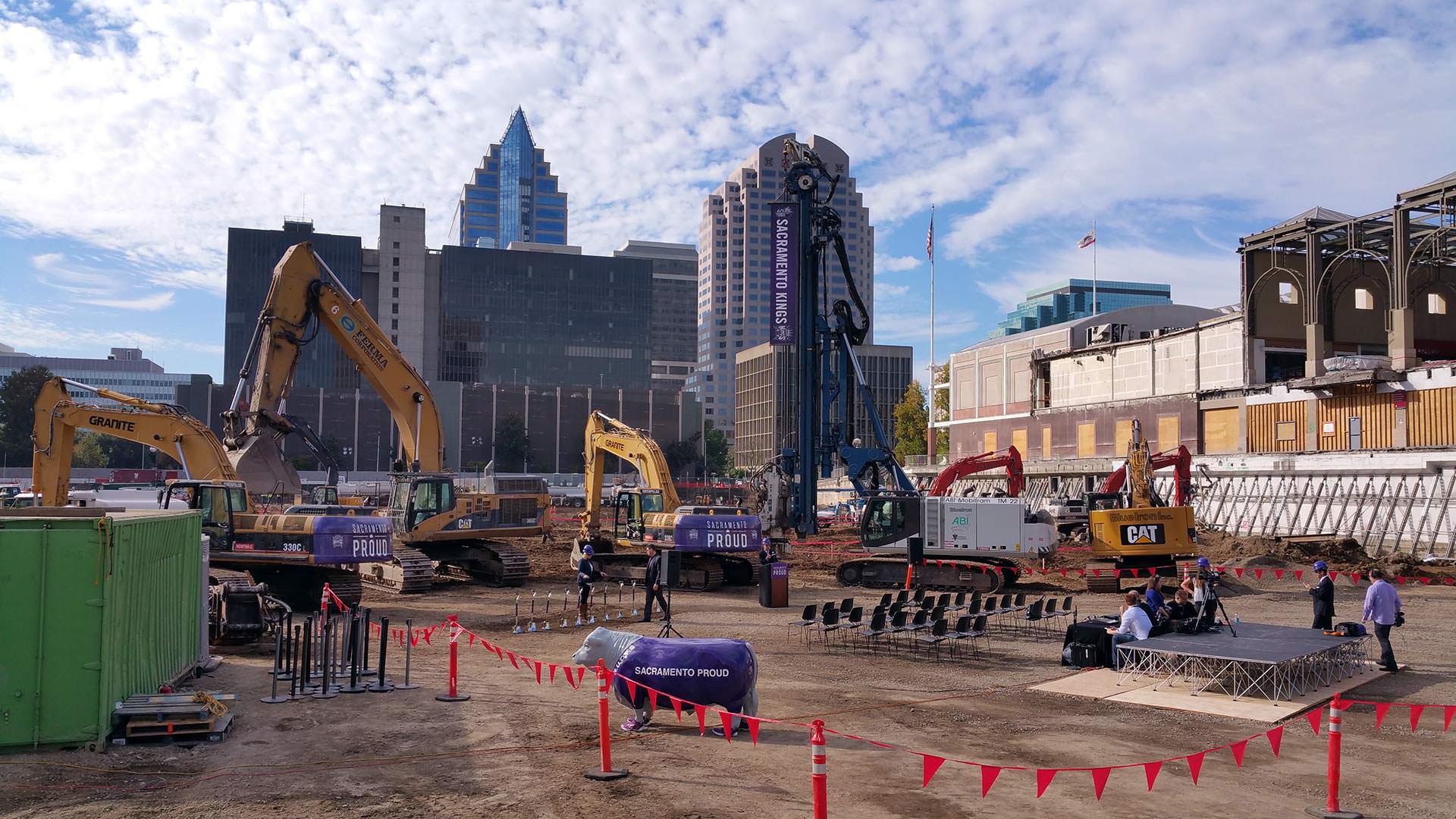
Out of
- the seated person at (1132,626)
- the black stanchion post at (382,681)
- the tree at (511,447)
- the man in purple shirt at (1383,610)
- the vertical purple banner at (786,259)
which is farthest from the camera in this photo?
the tree at (511,447)

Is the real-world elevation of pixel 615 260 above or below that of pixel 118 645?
above

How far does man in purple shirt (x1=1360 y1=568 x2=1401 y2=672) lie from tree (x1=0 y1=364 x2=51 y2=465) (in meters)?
106

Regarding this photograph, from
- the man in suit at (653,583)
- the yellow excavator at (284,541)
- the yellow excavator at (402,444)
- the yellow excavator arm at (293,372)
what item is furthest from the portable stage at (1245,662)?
the yellow excavator arm at (293,372)

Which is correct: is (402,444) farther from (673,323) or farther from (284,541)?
(673,323)

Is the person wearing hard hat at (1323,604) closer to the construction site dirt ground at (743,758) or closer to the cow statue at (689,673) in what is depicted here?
the construction site dirt ground at (743,758)

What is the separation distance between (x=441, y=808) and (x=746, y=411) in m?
129

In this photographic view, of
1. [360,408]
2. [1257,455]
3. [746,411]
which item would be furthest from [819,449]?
[746,411]

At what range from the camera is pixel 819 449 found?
3812 cm

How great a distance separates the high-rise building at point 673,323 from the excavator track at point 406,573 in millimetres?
146877

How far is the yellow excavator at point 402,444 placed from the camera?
26.1 m

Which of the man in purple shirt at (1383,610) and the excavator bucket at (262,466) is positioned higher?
the excavator bucket at (262,466)

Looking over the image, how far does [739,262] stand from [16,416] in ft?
391

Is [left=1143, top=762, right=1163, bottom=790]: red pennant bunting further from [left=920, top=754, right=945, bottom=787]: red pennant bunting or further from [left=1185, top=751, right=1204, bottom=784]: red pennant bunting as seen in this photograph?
[left=920, top=754, right=945, bottom=787]: red pennant bunting

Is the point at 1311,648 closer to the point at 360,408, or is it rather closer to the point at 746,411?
the point at 360,408
